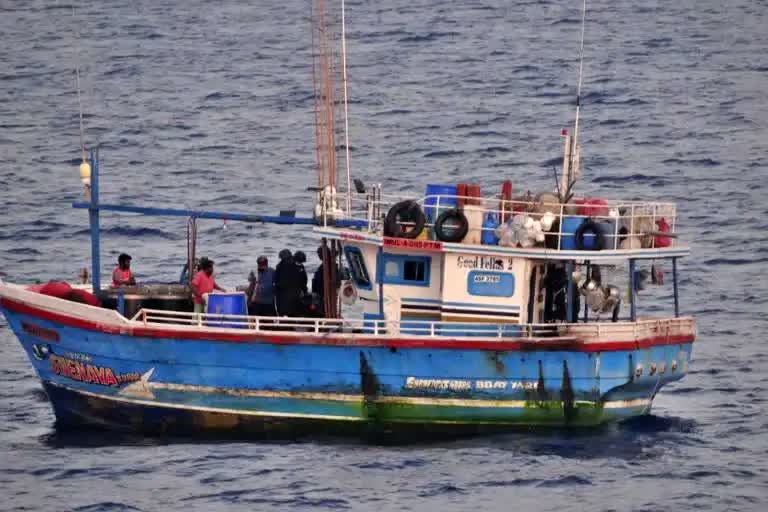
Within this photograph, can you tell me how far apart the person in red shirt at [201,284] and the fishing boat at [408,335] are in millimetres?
468

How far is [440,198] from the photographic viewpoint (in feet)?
119

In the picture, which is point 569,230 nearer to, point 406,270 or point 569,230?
point 569,230

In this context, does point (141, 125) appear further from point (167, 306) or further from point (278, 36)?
point (167, 306)

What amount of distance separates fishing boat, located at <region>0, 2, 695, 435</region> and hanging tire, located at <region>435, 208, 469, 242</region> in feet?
0.08

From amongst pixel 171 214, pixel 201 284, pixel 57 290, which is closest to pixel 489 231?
pixel 201 284

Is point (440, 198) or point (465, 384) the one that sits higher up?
point (440, 198)

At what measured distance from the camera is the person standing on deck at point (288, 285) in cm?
3647

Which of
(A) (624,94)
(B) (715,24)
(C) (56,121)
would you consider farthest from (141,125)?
(B) (715,24)

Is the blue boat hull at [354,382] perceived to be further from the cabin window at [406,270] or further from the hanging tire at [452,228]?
the hanging tire at [452,228]

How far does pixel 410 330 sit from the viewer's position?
116ft

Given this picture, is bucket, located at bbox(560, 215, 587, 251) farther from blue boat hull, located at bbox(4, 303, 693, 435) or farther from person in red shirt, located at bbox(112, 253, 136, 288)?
person in red shirt, located at bbox(112, 253, 136, 288)

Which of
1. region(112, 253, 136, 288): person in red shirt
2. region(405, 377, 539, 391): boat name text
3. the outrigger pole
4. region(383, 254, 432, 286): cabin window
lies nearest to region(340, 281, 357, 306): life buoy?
region(383, 254, 432, 286): cabin window

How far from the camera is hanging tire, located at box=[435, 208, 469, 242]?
35.8 metres

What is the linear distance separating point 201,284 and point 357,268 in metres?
2.77
